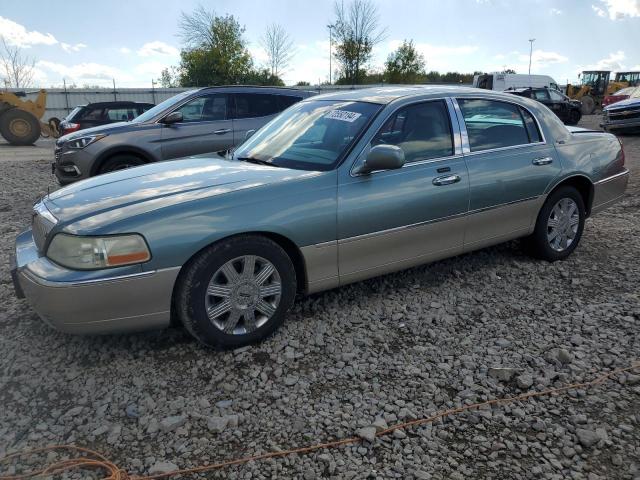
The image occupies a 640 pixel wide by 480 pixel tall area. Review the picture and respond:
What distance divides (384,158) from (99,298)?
194cm

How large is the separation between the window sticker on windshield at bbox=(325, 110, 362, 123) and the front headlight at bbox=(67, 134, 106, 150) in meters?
4.66

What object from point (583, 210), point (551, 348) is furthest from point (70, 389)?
point (583, 210)

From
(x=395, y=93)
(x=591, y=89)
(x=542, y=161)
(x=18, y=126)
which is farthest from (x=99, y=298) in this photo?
(x=591, y=89)

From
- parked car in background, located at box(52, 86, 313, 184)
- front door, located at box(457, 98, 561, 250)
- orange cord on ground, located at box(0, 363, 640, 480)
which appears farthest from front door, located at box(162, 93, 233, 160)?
orange cord on ground, located at box(0, 363, 640, 480)

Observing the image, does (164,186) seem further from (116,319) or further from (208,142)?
(208,142)

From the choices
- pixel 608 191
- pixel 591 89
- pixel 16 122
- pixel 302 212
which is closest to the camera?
pixel 302 212

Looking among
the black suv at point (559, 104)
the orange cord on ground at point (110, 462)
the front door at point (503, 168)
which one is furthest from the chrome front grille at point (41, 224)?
the black suv at point (559, 104)

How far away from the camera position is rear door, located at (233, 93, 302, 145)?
823 centimetres

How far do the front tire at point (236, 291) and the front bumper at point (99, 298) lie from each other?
0.43ft

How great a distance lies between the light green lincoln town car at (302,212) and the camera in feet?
9.84

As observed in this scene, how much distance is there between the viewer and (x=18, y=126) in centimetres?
1967

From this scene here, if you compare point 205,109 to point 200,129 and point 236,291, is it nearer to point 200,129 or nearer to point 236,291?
point 200,129

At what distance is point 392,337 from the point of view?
3.60 metres

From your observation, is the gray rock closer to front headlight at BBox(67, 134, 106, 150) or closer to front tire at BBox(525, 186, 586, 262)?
front tire at BBox(525, 186, 586, 262)
